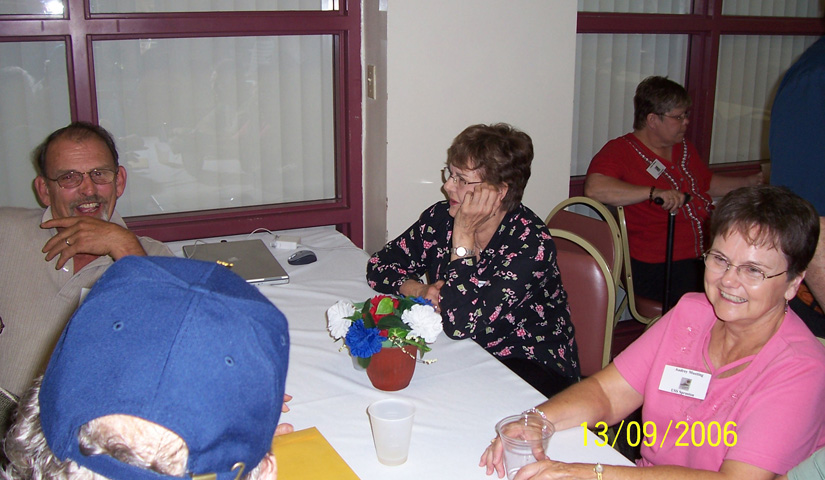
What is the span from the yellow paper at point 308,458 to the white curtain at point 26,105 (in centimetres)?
201

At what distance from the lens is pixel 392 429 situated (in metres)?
1.39

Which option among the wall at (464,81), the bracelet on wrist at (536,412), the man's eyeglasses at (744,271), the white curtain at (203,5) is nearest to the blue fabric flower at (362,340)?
the bracelet on wrist at (536,412)

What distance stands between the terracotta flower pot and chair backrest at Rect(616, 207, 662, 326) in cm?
164

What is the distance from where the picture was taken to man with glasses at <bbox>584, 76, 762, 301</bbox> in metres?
3.35

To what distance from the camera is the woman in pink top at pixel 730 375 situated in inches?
56.6

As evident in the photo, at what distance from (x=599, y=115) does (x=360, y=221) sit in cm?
142

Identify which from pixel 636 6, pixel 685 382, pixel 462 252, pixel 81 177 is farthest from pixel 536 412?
pixel 636 6

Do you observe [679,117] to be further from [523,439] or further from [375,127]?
[523,439]

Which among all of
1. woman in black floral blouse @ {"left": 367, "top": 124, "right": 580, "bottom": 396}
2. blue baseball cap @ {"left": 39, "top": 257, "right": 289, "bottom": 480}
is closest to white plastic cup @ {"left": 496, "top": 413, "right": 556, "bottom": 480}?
woman in black floral blouse @ {"left": 367, "top": 124, "right": 580, "bottom": 396}

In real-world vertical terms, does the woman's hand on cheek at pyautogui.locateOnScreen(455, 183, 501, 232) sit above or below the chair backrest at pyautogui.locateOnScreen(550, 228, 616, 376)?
above

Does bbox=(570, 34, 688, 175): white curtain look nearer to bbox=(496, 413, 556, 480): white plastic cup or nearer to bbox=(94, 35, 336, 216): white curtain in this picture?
bbox=(94, 35, 336, 216): white curtain

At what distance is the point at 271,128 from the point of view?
323 cm

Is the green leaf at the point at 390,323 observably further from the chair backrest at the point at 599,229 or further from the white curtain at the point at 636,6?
the white curtain at the point at 636,6

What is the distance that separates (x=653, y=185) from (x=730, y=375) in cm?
203
